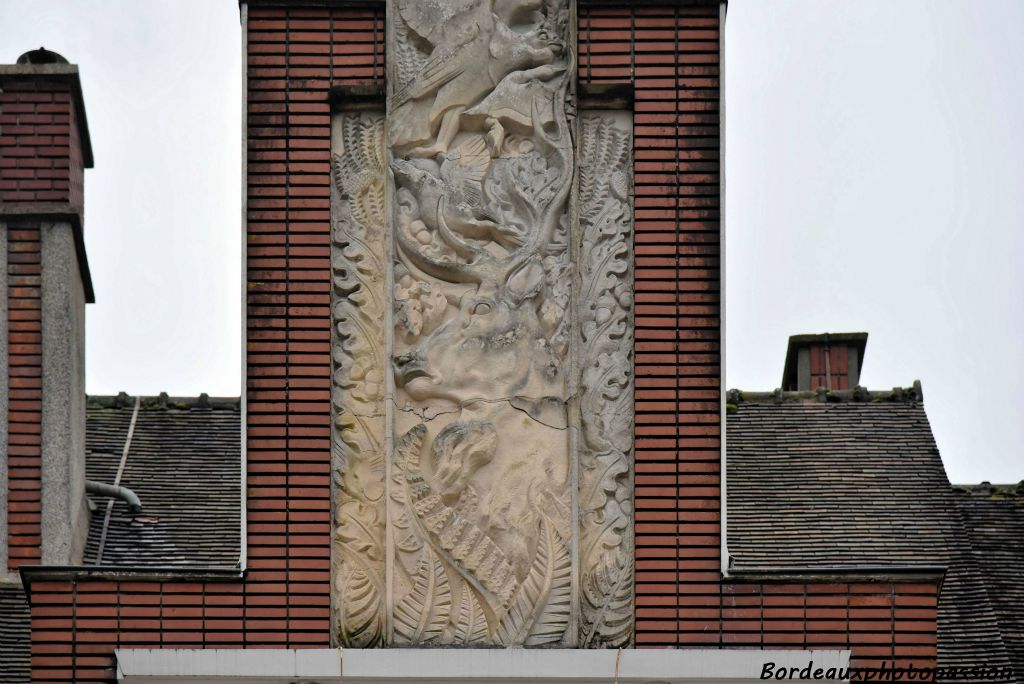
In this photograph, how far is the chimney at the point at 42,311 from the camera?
83.3 ft

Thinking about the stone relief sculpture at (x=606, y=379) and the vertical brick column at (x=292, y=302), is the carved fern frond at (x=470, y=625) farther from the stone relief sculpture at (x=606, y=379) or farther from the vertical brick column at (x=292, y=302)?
the vertical brick column at (x=292, y=302)

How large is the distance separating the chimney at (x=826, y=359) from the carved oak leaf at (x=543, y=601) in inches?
457

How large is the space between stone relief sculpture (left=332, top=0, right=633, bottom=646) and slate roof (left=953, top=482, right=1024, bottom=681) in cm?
584

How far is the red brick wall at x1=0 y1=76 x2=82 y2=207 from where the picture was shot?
26703 millimetres

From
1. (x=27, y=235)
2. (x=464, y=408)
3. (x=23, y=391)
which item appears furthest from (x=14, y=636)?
(x=464, y=408)

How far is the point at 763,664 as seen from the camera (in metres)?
21.4

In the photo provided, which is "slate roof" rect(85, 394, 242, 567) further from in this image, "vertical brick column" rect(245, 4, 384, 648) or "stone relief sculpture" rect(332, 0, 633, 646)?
"stone relief sculpture" rect(332, 0, 633, 646)

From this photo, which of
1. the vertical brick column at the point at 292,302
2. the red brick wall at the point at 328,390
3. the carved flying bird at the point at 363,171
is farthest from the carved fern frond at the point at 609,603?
the carved flying bird at the point at 363,171

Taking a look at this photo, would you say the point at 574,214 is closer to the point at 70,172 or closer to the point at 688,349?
the point at 688,349

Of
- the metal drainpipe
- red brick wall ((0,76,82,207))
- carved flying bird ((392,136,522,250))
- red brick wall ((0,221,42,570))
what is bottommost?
the metal drainpipe

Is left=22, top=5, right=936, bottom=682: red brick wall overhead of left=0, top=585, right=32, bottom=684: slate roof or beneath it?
overhead

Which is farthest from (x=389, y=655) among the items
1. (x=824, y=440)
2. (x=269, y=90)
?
(x=824, y=440)

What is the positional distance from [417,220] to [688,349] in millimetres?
2153

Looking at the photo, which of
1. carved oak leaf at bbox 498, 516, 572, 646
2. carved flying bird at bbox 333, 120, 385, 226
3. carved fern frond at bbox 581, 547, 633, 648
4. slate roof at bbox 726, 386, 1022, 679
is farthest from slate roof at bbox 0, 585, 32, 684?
slate roof at bbox 726, 386, 1022, 679
